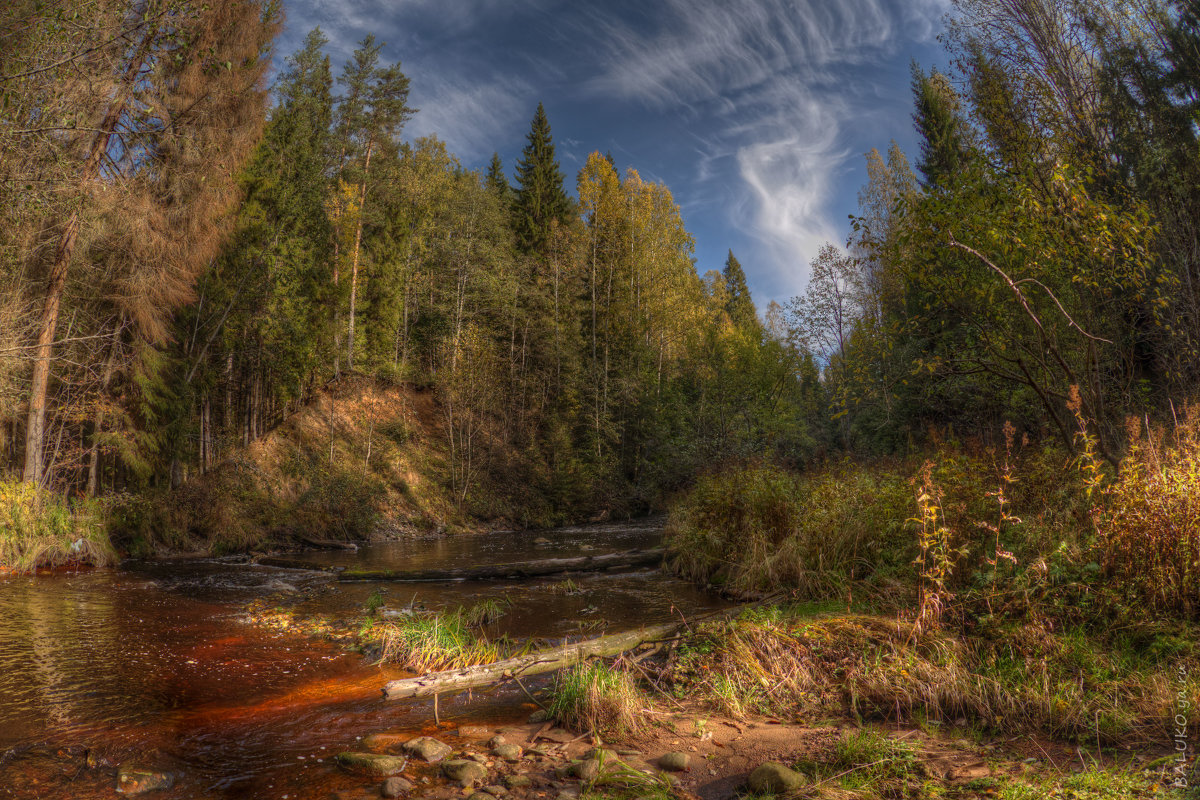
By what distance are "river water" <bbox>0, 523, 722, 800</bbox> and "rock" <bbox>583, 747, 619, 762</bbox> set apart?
105 centimetres

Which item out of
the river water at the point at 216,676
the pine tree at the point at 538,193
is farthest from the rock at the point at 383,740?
the pine tree at the point at 538,193

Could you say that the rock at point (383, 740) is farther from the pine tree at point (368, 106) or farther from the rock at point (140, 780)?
the pine tree at point (368, 106)

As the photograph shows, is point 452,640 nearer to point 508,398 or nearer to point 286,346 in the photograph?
point 286,346

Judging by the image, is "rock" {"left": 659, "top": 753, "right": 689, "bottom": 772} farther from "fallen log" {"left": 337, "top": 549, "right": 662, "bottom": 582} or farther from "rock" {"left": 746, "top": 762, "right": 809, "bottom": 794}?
"fallen log" {"left": 337, "top": 549, "right": 662, "bottom": 582}

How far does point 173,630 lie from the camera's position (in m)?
7.47

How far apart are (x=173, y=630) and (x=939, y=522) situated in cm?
942

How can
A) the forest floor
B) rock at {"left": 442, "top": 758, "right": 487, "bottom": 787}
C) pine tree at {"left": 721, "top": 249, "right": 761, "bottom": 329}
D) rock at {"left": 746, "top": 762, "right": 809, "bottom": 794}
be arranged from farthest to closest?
pine tree at {"left": 721, "top": 249, "right": 761, "bottom": 329}
rock at {"left": 442, "top": 758, "right": 487, "bottom": 787}
rock at {"left": 746, "top": 762, "right": 809, "bottom": 794}
the forest floor

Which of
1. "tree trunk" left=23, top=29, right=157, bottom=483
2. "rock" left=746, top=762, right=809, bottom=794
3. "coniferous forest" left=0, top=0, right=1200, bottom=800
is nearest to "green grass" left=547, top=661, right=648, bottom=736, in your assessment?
"coniferous forest" left=0, top=0, right=1200, bottom=800

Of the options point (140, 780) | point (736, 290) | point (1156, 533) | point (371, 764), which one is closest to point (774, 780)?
point (371, 764)

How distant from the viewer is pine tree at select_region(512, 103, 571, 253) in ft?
107

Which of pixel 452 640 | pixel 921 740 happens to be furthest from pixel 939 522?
pixel 452 640

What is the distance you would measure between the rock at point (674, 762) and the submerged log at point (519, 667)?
5.28 feet

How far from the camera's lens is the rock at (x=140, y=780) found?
3.46 m

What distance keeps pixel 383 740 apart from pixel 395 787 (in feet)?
2.78
